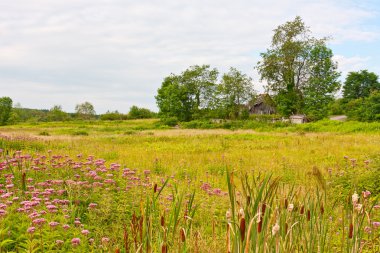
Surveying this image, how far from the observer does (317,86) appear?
43.1 metres

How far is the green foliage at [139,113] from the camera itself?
82.8 metres

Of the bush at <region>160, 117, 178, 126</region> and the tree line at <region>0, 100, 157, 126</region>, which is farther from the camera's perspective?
the tree line at <region>0, 100, 157, 126</region>

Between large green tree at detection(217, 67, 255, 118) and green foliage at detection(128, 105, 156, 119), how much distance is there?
118ft

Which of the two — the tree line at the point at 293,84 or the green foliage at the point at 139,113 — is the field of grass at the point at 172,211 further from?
the green foliage at the point at 139,113

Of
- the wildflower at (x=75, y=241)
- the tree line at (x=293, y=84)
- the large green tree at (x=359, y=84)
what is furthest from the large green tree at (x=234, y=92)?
the wildflower at (x=75, y=241)

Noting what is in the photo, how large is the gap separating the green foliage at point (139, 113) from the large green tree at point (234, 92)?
36.1m

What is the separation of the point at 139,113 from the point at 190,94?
29.6 m

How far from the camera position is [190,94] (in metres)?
57.8

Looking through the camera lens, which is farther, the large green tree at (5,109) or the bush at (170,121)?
the large green tree at (5,109)

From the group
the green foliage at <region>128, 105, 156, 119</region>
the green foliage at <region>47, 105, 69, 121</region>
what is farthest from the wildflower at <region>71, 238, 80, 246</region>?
the green foliage at <region>47, 105, 69, 121</region>

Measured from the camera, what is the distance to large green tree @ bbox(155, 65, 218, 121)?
55994 mm

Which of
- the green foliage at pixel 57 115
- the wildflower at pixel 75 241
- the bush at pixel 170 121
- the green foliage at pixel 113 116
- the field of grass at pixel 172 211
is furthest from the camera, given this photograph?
the green foliage at pixel 57 115

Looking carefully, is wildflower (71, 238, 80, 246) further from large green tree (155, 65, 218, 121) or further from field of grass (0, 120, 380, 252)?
large green tree (155, 65, 218, 121)

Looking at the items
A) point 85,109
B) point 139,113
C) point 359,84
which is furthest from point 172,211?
point 85,109
